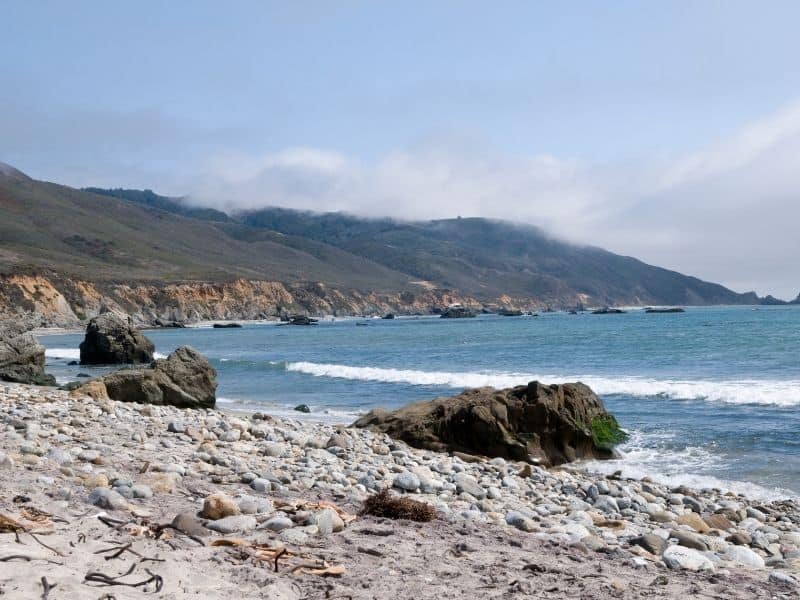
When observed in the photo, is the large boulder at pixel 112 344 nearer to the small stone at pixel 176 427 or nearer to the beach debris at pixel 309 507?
the small stone at pixel 176 427

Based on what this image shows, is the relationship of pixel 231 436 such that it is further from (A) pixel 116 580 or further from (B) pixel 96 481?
(A) pixel 116 580

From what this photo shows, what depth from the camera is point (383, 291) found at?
186 m

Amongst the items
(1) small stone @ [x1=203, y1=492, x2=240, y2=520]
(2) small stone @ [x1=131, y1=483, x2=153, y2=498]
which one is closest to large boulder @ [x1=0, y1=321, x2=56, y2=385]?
(2) small stone @ [x1=131, y1=483, x2=153, y2=498]

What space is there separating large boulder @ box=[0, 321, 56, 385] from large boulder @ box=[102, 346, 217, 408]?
7942 mm

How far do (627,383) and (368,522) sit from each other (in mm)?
22085

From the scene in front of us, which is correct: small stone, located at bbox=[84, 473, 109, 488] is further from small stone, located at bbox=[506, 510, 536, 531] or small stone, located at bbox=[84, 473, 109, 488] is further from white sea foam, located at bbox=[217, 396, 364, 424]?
white sea foam, located at bbox=[217, 396, 364, 424]

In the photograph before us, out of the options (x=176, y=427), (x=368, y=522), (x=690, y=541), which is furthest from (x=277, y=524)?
(x=176, y=427)

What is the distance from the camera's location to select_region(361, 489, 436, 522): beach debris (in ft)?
22.9

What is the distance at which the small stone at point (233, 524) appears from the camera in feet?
20.0

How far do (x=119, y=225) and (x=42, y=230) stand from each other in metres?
29.5

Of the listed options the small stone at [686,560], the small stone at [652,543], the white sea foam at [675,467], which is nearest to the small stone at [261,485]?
the small stone at [652,543]

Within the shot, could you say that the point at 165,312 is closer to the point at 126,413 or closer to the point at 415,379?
the point at 415,379

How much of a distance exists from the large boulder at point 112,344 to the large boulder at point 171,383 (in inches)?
861

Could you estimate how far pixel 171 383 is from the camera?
19406 millimetres
